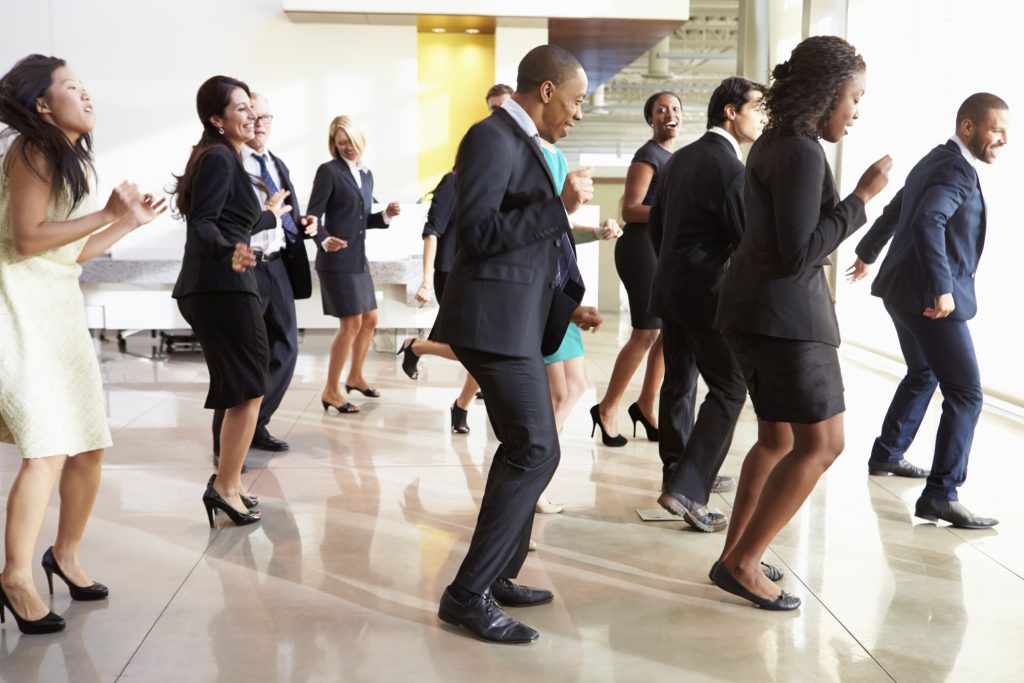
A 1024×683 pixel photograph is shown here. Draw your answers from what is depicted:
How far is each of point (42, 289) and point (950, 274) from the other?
2950 mm

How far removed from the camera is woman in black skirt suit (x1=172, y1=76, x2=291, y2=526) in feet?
11.3

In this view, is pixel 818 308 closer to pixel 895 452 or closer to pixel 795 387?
pixel 795 387

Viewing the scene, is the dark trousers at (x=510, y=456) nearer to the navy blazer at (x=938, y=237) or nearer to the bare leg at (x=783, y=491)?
the bare leg at (x=783, y=491)

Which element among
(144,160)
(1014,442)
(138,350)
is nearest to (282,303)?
(1014,442)

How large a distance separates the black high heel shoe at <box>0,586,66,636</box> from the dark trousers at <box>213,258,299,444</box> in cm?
150

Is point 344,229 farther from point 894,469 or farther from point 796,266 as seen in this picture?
point 796,266

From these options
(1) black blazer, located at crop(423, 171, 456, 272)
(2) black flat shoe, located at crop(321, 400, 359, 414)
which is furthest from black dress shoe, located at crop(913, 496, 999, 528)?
(2) black flat shoe, located at crop(321, 400, 359, 414)

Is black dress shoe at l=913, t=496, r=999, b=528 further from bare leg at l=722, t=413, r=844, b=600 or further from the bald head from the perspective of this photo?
the bald head

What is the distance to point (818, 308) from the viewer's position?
8.59ft

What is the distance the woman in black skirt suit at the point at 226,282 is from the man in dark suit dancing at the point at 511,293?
1.22 m

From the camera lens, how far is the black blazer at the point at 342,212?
213 inches

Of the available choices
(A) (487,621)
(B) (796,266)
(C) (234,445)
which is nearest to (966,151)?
(B) (796,266)

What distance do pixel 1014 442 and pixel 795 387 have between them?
10.4 feet

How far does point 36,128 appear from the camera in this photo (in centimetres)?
253
